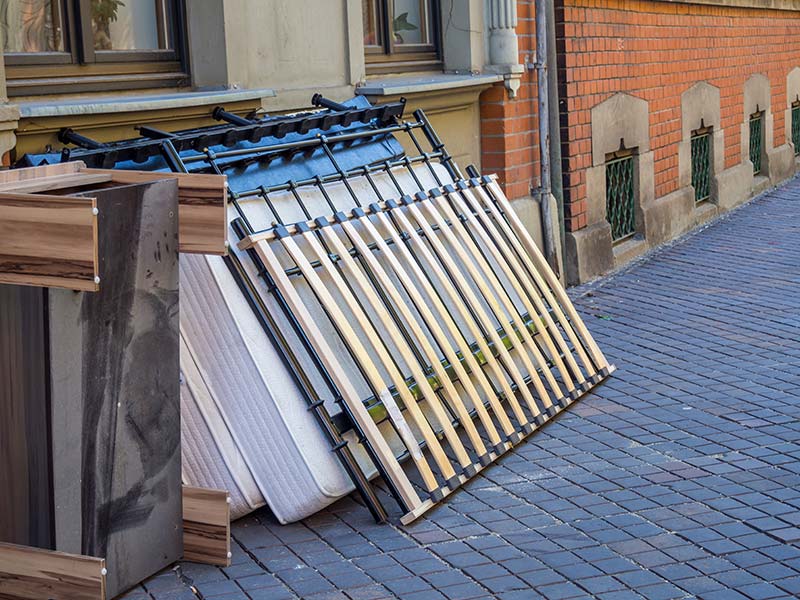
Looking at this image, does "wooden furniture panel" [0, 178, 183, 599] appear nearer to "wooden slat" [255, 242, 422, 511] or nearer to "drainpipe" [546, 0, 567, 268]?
"wooden slat" [255, 242, 422, 511]

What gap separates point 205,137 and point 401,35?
3.66 metres

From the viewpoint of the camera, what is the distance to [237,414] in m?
4.43

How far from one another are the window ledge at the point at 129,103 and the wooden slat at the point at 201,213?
3.26ft

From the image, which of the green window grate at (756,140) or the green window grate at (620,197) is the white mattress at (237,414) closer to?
the green window grate at (620,197)

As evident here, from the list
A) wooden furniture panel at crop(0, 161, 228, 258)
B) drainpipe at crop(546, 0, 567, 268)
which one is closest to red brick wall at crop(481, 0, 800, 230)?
drainpipe at crop(546, 0, 567, 268)

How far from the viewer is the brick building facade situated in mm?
9102

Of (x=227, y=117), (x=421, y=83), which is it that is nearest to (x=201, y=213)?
(x=227, y=117)

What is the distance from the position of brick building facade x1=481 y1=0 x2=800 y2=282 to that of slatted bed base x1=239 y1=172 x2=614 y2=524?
2.55 metres

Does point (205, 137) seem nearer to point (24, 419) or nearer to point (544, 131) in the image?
point (24, 419)

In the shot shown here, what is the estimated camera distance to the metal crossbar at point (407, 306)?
179 inches

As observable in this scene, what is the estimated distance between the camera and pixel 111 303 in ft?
12.4

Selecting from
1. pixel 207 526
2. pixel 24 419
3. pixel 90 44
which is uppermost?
pixel 90 44

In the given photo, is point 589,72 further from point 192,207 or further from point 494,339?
point 192,207

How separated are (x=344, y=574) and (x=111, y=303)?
114 cm
